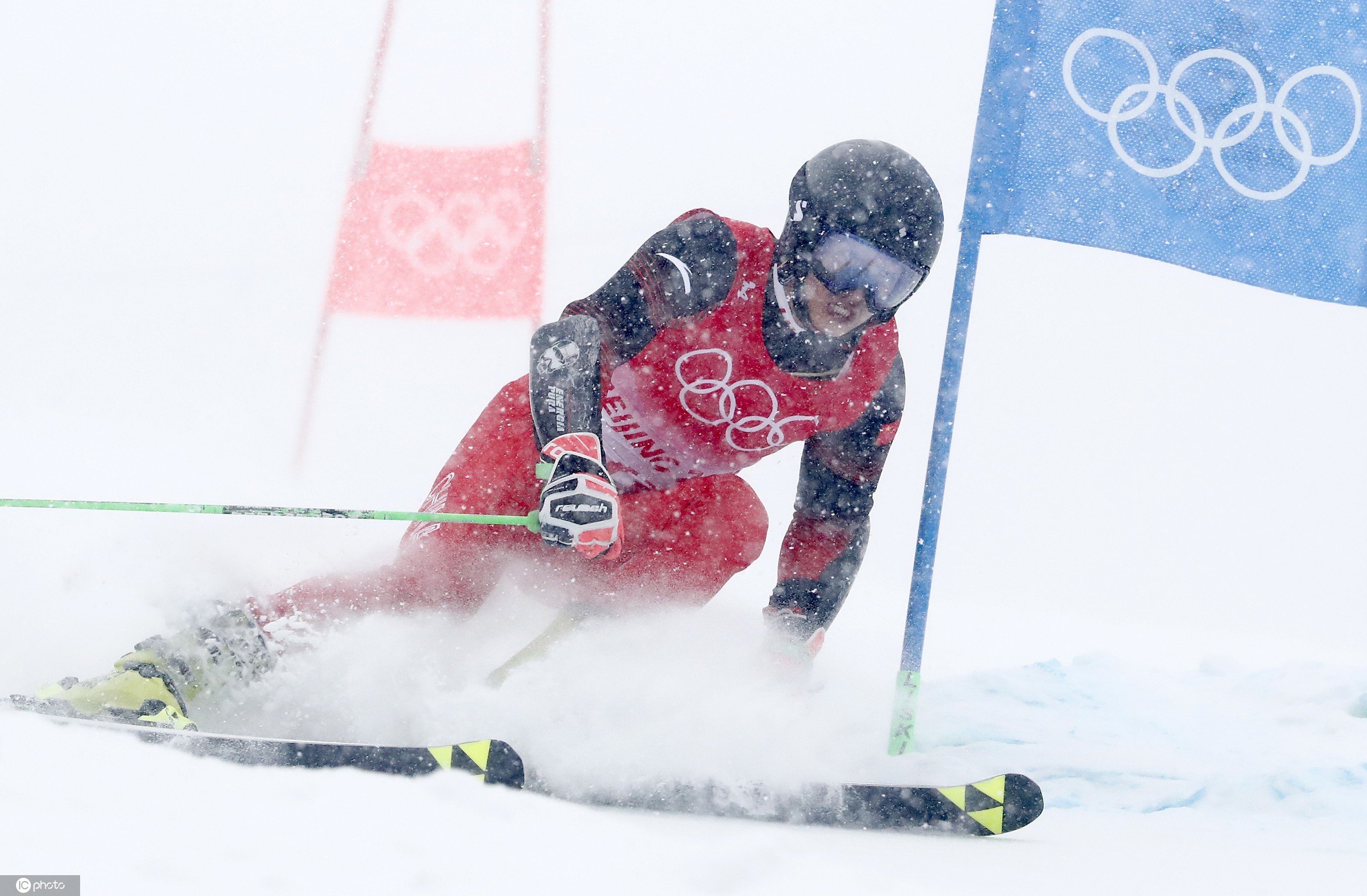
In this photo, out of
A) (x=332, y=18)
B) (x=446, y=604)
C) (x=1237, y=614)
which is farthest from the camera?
(x=332, y=18)

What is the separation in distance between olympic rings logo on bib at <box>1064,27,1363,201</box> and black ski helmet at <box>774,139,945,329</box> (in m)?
0.98

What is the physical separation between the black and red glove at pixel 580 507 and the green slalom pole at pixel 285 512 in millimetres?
51

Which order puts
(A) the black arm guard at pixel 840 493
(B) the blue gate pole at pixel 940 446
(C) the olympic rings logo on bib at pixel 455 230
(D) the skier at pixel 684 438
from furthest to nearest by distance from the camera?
1. (C) the olympic rings logo on bib at pixel 455 230
2. (B) the blue gate pole at pixel 940 446
3. (A) the black arm guard at pixel 840 493
4. (D) the skier at pixel 684 438

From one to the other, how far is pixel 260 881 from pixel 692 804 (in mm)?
889

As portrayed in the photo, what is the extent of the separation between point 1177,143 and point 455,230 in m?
3.69

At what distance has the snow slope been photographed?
1421 mm

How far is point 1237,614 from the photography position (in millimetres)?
5484

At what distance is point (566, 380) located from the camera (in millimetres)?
2186

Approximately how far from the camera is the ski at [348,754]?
1.59 meters

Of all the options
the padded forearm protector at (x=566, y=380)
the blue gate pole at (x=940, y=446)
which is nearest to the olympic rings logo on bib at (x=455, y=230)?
the blue gate pole at (x=940, y=446)

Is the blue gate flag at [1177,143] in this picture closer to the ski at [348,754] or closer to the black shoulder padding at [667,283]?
the black shoulder padding at [667,283]

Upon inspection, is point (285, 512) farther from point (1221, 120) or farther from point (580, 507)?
point (1221, 120)

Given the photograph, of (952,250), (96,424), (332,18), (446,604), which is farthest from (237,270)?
(446,604)

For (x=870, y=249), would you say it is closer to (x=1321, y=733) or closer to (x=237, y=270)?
(x=1321, y=733)
